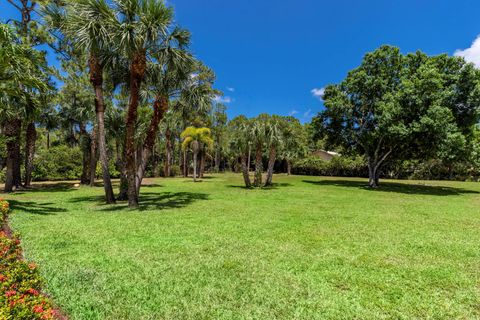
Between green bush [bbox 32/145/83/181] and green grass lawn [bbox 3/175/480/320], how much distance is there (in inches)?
749

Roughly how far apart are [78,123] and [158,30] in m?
15.5

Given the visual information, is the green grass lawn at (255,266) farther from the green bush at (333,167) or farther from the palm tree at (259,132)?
the green bush at (333,167)

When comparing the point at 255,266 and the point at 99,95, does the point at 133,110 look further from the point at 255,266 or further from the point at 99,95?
the point at 255,266

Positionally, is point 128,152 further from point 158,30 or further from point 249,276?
point 249,276

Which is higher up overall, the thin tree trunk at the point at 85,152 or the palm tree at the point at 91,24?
the palm tree at the point at 91,24

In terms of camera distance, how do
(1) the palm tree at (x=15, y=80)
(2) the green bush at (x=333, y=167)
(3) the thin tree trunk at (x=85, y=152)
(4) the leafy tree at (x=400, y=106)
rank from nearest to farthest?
(1) the palm tree at (x=15, y=80)
(4) the leafy tree at (x=400, y=106)
(3) the thin tree trunk at (x=85, y=152)
(2) the green bush at (x=333, y=167)

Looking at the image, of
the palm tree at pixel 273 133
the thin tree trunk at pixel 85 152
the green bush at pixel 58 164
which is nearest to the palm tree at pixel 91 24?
the palm tree at pixel 273 133

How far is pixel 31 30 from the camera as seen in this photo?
13852mm

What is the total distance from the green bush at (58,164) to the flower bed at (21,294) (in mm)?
24393

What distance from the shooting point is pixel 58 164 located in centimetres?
2406

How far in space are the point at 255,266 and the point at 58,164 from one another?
26.7 m

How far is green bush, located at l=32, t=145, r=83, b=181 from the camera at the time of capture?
22.9 m

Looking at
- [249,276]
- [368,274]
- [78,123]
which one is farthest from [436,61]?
[78,123]

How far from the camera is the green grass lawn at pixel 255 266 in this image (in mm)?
2893
